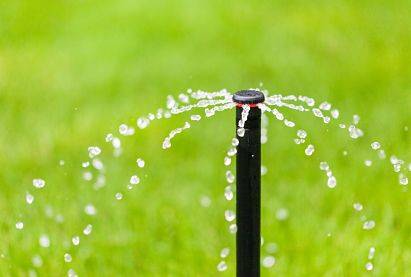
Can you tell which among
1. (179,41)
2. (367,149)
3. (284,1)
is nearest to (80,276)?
(367,149)

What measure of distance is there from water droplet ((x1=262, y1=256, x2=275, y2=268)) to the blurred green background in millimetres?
46

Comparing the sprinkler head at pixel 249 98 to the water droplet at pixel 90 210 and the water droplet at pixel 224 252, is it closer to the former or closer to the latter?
the water droplet at pixel 224 252

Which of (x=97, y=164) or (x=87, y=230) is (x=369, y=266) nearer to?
(x=87, y=230)

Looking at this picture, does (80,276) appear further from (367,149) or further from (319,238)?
(367,149)

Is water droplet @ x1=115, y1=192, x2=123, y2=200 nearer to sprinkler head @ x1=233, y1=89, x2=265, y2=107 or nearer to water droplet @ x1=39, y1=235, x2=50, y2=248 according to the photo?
water droplet @ x1=39, y1=235, x2=50, y2=248

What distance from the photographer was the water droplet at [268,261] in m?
3.52

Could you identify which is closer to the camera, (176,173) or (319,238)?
(319,238)

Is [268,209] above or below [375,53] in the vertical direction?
below

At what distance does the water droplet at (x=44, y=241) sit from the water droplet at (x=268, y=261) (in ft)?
3.26

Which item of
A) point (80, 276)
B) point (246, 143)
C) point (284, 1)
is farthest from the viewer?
point (284, 1)

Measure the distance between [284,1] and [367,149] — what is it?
217 centimetres

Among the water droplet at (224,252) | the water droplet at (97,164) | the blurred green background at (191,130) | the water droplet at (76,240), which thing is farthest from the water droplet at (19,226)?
the water droplet at (224,252)

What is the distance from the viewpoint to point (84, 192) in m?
4.02

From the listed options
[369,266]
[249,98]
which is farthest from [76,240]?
[249,98]
